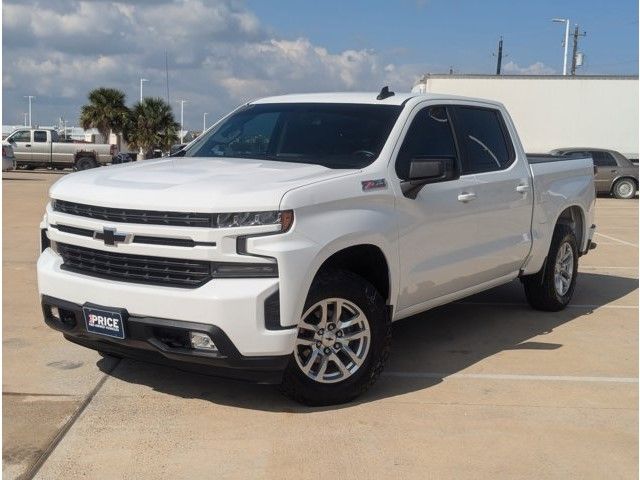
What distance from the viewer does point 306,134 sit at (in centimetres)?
542

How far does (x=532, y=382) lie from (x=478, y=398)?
566 millimetres

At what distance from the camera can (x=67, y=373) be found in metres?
5.06

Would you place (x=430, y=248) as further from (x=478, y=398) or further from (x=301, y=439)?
(x=301, y=439)

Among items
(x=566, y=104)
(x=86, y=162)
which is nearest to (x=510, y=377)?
(x=566, y=104)

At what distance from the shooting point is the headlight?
397cm

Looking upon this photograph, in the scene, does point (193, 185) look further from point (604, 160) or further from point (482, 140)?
point (604, 160)

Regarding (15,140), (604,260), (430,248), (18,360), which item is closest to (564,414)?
(430,248)

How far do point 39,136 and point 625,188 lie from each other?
2499 centimetres

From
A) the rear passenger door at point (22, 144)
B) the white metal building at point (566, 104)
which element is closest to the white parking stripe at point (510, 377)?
the white metal building at point (566, 104)

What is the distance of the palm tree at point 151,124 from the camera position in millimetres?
49000

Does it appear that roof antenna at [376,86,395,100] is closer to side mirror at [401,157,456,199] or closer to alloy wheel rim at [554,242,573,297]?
side mirror at [401,157,456,199]

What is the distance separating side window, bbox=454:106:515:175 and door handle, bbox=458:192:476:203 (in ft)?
0.65

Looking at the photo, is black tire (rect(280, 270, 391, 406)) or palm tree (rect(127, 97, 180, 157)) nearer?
black tire (rect(280, 270, 391, 406))

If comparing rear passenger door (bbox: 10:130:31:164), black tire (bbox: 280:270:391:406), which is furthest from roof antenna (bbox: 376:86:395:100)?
rear passenger door (bbox: 10:130:31:164)
